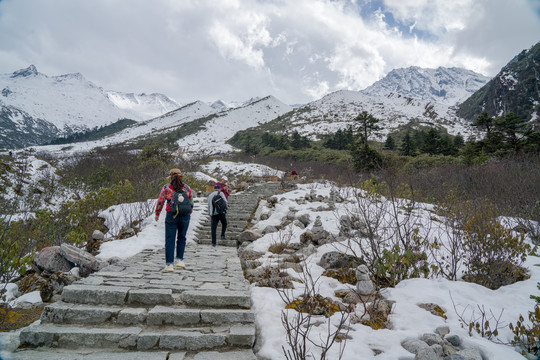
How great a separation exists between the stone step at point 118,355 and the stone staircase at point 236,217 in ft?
16.6

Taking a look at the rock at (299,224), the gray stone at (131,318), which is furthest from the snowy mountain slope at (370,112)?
the gray stone at (131,318)

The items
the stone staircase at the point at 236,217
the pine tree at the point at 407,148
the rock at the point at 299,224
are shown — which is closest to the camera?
the rock at the point at 299,224

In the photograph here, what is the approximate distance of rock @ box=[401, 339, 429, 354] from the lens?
86.1 inches

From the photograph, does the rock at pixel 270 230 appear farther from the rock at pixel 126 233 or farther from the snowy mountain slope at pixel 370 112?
the snowy mountain slope at pixel 370 112

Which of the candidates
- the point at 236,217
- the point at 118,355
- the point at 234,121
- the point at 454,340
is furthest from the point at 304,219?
the point at 234,121

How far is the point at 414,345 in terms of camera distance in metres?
2.23

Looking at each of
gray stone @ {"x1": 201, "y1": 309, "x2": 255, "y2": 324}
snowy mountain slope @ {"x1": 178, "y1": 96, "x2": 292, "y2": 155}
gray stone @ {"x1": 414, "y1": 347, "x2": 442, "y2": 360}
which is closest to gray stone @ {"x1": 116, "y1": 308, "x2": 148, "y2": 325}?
gray stone @ {"x1": 201, "y1": 309, "x2": 255, "y2": 324}

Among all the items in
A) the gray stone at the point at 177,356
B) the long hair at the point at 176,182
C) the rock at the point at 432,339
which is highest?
the long hair at the point at 176,182

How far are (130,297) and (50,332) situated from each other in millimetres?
710

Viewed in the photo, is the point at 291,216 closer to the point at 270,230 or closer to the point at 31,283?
the point at 270,230

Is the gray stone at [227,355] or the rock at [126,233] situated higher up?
the rock at [126,233]

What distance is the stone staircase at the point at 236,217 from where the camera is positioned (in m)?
7.69

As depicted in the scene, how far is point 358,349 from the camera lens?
7.52ft

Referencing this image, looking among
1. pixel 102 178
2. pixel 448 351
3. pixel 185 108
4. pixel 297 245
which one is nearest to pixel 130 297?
pixel 448 351
